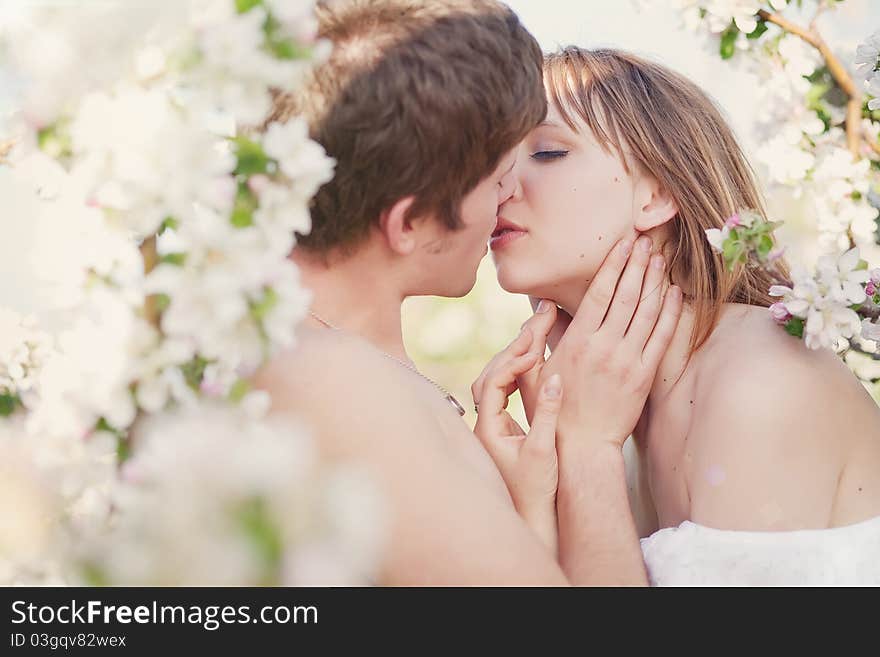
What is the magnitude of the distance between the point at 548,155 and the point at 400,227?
0.65 m

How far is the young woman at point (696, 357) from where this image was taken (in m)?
1.84

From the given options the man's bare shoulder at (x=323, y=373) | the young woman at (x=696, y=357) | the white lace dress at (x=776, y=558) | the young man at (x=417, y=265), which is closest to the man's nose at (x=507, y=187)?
the young man at (x=417, y=265)

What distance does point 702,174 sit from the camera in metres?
2.27

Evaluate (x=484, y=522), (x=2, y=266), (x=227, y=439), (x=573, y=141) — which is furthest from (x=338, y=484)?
(x=573, y=141)

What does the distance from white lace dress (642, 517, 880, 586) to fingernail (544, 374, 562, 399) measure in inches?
15.3

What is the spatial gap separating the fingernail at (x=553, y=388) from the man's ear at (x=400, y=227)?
49 centimetres

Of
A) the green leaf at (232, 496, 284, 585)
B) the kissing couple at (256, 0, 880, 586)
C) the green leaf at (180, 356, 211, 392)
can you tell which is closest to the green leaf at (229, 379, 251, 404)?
the green leaf at (180, 356, 211, 392)

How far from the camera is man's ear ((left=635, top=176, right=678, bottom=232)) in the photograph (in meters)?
2.23

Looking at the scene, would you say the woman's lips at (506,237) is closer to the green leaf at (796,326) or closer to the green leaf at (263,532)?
the green leaf at (796,326)

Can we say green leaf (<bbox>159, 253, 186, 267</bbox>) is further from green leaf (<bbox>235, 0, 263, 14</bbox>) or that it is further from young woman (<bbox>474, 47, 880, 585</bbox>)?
young woman (<bbox>474, 47, 880, 585</bbox>)

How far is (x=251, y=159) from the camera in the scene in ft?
3.32
